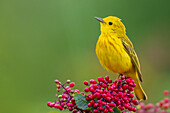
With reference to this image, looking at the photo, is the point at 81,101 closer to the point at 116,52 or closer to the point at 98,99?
the point at 98,99

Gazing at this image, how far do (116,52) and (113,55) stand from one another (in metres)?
0.07

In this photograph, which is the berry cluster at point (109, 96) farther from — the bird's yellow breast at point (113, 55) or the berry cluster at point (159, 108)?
the bird's yellow breast at point (113, 55)

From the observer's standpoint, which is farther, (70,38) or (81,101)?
(70,38)

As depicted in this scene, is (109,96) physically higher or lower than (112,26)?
lower

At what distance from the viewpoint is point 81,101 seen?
2.49m

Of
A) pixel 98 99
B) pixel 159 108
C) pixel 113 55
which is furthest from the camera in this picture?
pixel 113 55

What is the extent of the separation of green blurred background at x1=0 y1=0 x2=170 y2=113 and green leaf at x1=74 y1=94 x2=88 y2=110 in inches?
126

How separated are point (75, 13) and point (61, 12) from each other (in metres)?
0.34

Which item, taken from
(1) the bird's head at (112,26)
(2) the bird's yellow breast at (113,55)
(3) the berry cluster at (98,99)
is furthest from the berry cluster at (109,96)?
(1) the bird's head at (112,26)

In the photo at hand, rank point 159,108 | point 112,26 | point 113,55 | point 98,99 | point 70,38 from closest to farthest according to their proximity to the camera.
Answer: point 159,108 → point 98,99 → point 113,55 → point 112,26 → point 70,38

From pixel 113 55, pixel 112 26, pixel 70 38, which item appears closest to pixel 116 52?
pixel 113 55

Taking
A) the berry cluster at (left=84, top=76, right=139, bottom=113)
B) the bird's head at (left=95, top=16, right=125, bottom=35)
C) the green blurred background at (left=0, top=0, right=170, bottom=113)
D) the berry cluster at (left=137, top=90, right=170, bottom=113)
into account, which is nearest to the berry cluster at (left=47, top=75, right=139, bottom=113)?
the berry cluster at (left=84, top=76, right=139, bottom=113)

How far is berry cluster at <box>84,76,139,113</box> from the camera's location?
8.24 ft

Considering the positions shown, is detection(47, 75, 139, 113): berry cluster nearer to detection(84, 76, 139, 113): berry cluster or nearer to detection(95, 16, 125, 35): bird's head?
detection(84, 76, 139, 113): berry cluster
